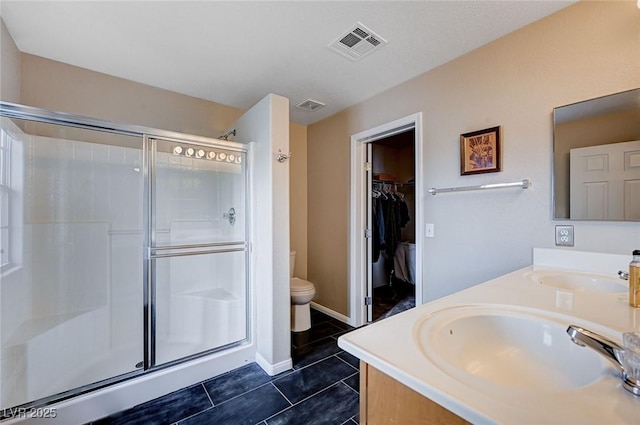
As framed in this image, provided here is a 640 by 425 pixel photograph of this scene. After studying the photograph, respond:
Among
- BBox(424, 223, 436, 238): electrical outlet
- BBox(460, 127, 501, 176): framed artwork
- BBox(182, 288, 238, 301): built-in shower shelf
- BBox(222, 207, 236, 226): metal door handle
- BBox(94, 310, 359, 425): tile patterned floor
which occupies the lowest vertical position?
BBox(94, 310, 359, 425): tile patterned floor

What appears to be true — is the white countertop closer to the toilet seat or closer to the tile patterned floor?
the tile patterned floor

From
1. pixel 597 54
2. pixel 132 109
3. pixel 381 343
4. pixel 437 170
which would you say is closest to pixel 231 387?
pixel 381 343

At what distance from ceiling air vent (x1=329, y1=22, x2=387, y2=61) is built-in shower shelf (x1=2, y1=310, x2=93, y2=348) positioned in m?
2.63

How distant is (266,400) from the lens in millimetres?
1699

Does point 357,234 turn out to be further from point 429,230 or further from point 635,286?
point 635,286

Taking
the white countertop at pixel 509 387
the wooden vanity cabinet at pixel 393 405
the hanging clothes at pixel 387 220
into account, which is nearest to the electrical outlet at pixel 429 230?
the white countertop at pixel 509 387

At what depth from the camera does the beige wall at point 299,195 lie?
3.36 m

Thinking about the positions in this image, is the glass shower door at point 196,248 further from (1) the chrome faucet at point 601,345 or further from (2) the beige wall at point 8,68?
(1) the chrome faucet at point 601,345

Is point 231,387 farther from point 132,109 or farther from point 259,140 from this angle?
point 132,109

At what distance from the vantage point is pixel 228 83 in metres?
2.35

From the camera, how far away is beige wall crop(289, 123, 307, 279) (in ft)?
11.0

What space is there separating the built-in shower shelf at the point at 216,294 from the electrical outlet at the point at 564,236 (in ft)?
7.52

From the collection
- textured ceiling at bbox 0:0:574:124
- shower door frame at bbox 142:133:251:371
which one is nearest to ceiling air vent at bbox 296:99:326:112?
textured ceiling at bbox 0:0:574:124

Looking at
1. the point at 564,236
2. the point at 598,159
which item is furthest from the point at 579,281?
the point at 598,159
